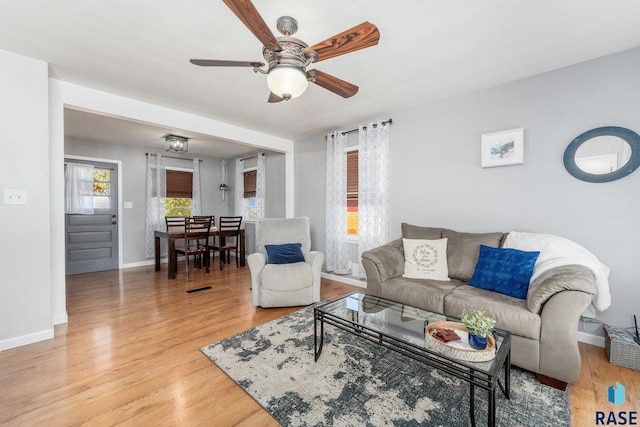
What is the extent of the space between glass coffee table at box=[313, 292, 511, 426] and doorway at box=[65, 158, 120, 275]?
5.05 metres

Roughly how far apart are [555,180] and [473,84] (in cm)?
122

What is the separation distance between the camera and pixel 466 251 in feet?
8.73

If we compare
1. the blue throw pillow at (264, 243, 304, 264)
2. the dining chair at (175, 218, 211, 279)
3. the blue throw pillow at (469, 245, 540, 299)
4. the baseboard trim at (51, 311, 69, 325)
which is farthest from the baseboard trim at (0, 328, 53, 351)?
the blue throw pillow at (469, 245, 540, 299)

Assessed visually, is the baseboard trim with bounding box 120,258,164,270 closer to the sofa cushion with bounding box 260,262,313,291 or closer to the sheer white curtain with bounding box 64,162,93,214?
the sheer white curtain with bounding box 64,162,93,214

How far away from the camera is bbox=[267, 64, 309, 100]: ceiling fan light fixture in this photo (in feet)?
5.16

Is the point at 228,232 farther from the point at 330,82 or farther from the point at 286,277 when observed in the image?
the point at 330,82

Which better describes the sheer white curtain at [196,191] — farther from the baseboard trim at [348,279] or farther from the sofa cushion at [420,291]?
the sofa cushion at [420,291]

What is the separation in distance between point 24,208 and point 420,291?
3.53 m

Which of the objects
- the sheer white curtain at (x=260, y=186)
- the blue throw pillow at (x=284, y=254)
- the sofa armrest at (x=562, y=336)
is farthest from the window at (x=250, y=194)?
the sofa armrest at (x=562, y=336)

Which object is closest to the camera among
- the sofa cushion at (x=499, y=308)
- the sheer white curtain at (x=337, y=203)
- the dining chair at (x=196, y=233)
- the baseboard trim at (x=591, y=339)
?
the sofa cushion at (x=499, y=308)

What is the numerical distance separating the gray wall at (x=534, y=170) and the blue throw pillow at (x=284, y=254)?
4.27 feet

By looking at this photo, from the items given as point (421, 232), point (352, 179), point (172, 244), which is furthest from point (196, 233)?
point (421, 232)

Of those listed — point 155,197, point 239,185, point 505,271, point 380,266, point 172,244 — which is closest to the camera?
point 505,271

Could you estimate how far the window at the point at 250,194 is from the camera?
6043 mm
